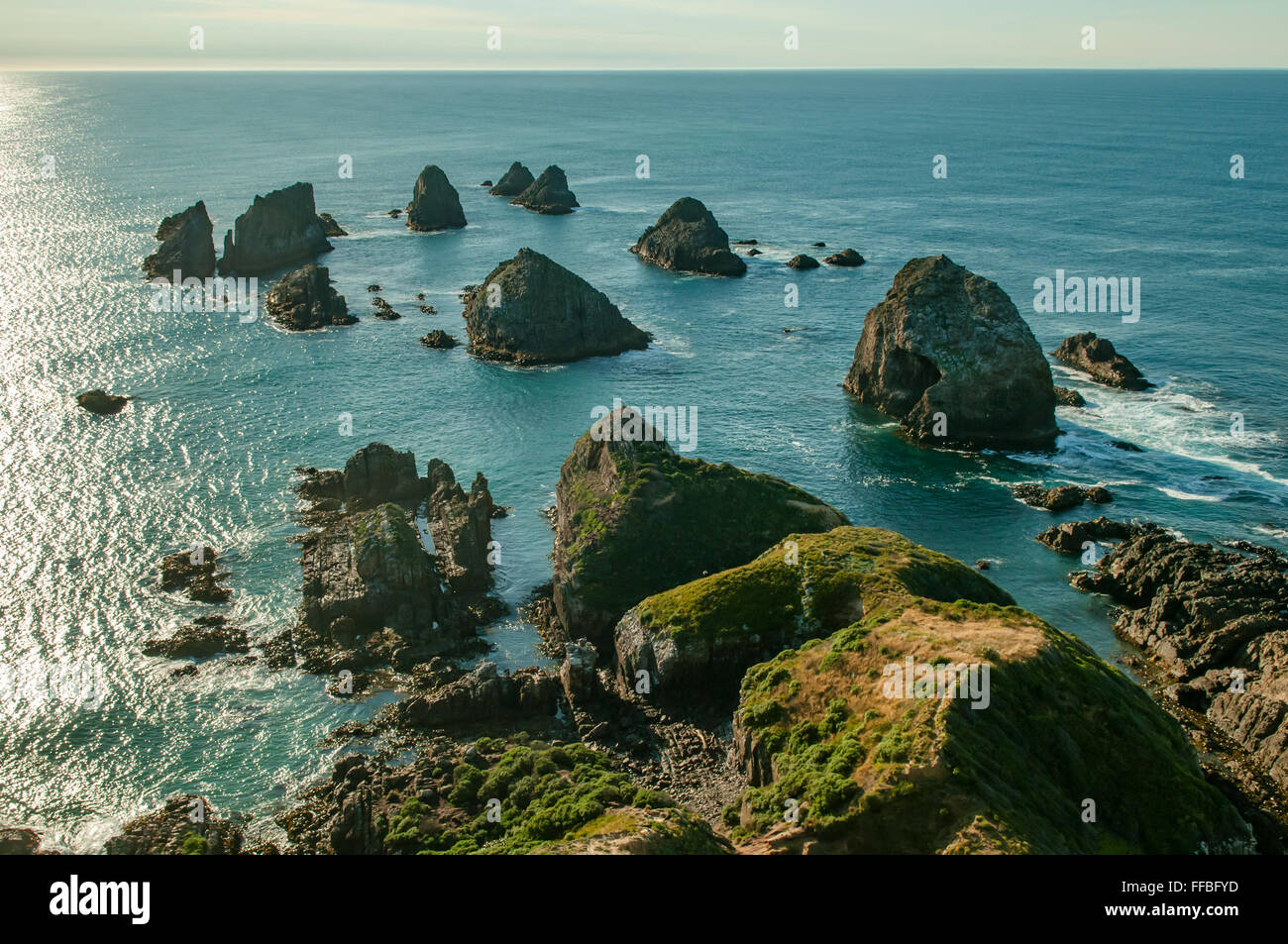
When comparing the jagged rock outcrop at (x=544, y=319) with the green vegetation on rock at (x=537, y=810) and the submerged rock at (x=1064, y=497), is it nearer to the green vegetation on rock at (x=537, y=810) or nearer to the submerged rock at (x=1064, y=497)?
the submerged rock at (x=1064, y=497)

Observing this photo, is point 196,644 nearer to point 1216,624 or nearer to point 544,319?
point 1216,624

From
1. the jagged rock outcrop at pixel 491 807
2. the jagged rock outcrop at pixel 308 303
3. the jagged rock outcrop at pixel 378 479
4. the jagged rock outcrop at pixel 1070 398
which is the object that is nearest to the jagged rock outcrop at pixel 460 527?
the jagged rock outcrop at pixel 378 479

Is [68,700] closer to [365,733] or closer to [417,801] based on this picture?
[365,733]

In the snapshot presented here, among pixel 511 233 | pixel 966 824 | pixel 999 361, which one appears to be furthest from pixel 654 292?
pixel 966 824

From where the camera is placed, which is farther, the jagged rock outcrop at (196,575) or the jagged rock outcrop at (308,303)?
the jagged rock outcrop at (308,303)

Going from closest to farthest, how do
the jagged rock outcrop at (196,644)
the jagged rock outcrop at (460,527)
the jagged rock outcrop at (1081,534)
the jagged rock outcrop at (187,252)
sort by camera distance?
the jagged rock outcrop at (196,644)
the jagged rock outcrop at (460,527)
the jagged rock outcrop at (1081,534)
the jagged rock outcrop at (187,252)
